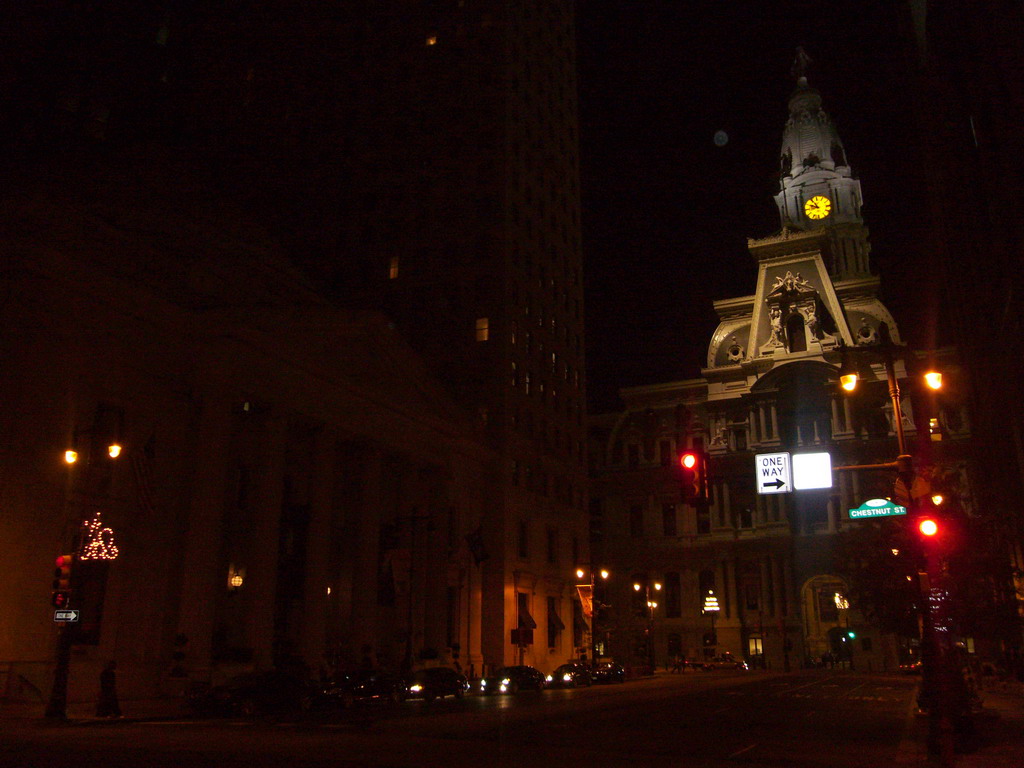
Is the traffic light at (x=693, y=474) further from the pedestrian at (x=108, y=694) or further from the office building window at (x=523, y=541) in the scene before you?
the office building window at (x=523, y=541)

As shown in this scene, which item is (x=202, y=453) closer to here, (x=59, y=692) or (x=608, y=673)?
(x=59, y=692)

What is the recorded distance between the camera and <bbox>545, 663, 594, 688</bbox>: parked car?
56156 millimetres

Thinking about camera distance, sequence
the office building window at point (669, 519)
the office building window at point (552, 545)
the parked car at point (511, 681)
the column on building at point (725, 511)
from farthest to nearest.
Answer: the office building window at point (669, 519)
the column on building at point (725, 511)
the office building window at point (552, 545)
the parked car at point (511, 681)

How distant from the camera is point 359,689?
36.3 m

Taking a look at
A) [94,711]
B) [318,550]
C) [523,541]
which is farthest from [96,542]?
[523,541]

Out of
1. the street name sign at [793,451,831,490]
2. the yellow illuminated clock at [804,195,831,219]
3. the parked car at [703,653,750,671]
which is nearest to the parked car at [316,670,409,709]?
the street name sign at [793,451,831,490]

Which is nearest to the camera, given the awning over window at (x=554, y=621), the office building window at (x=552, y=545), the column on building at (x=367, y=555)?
the column on building at (x=367, y=555)

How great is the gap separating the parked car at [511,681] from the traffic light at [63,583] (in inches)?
1098

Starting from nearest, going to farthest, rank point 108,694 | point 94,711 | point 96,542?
point 108,694 < point 96,542 < point 94,711

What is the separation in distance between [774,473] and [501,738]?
9.24 metres

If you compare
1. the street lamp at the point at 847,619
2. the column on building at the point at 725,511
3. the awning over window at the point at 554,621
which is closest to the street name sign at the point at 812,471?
the awning over window at the point at 554,621

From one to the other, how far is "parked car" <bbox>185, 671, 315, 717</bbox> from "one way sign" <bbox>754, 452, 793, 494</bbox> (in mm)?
19205

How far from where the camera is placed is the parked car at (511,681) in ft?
165

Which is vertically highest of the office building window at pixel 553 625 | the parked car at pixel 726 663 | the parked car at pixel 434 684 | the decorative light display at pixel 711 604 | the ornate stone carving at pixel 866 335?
the ornate stone carving at pixel 866 335
